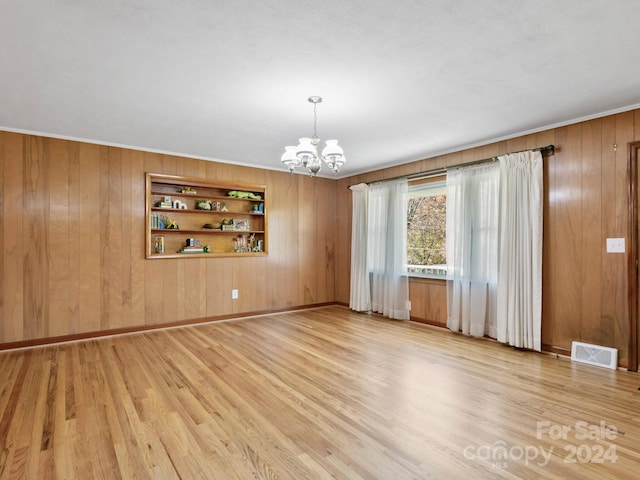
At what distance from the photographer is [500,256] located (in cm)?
409

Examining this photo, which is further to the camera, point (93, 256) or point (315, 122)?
point (93, 256)

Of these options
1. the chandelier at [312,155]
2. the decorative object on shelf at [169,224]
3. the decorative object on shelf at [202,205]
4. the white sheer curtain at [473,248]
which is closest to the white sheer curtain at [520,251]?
the white sheer curtain at [473,248]

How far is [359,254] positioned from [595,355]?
3.49 metres

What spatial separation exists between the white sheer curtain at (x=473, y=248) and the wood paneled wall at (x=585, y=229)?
552 mm

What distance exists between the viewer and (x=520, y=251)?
3910 mm

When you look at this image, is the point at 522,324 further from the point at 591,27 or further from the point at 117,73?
the point at 117,73

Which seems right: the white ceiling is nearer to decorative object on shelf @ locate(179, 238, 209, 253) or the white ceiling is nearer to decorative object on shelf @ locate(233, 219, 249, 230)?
decorative object on shelf @ locate(179, 238, 209, 253)

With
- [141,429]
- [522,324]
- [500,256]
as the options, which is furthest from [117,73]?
[522,324]

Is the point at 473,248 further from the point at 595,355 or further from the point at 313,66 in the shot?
the point at 313,66

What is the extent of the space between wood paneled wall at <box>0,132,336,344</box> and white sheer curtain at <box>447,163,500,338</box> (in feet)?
9.78

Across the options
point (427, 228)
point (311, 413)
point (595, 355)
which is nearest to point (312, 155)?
point (311, 413)

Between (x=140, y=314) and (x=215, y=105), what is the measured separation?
10.3 ft

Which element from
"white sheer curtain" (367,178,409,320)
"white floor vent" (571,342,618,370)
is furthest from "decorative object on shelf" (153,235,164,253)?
"white floor vent" (571,342,618,370)

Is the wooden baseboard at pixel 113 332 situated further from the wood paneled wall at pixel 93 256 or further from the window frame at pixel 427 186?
the window frame at pixel 427 186
